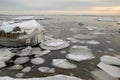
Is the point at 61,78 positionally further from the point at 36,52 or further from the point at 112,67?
the point at 36,52

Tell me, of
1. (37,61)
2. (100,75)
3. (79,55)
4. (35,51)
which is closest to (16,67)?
(37,61)

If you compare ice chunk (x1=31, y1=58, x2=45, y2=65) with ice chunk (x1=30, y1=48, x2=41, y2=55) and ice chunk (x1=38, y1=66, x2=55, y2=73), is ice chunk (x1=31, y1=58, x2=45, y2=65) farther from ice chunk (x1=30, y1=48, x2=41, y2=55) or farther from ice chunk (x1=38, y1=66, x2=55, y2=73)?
ice chunk (x1=30, y1=48, x2=41, y2=55)

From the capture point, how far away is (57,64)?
5035 millimetres

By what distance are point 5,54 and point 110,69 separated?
148 inches

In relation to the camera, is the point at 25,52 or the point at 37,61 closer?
the point at 37,61

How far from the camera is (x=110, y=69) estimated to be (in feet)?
14.7

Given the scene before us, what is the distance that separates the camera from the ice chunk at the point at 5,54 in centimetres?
534

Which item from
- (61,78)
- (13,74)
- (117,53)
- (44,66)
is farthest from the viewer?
(117,53)

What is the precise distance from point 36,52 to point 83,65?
2205 millimetres

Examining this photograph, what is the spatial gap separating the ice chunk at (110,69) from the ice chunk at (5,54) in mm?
3157

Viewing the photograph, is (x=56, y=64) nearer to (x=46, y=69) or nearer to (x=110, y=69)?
(x=46, y=69)

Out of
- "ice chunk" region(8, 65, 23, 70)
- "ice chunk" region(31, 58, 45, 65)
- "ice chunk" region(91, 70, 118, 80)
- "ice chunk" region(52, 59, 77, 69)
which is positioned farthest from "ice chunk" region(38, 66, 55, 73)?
"ice chunk" region(91, 70, 118, 80)

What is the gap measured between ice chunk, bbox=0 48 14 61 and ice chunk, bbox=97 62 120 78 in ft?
10.4

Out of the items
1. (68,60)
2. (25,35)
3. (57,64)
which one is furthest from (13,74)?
(25,35)
